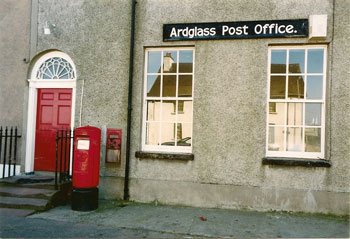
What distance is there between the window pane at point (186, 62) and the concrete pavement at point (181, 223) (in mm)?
3027

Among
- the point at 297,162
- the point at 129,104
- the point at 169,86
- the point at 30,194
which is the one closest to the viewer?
the point at 297,162

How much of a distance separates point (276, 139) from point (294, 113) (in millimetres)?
658

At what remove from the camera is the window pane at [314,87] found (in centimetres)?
588

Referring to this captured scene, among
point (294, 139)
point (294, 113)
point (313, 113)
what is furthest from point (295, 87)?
point (294, 139)

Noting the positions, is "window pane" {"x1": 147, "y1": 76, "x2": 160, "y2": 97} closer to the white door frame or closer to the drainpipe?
the drainpipe

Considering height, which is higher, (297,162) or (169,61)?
(169,61)

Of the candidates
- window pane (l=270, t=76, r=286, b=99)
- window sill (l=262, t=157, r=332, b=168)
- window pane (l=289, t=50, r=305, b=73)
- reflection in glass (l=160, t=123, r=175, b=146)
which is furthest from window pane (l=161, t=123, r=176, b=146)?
window pane (l=289, t=50, r=305, b=73)

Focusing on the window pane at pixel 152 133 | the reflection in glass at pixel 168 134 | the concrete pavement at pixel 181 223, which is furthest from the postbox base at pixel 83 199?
the reflection in glass at pixel 168 134

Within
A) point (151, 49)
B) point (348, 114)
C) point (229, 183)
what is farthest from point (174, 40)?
point (348, 114)

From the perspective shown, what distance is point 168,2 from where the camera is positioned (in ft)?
20.9

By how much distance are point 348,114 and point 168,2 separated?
4.44 meters

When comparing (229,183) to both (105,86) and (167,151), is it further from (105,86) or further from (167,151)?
(105,86)

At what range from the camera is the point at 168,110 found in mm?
6473

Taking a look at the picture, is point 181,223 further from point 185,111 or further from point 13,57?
point 13,57
